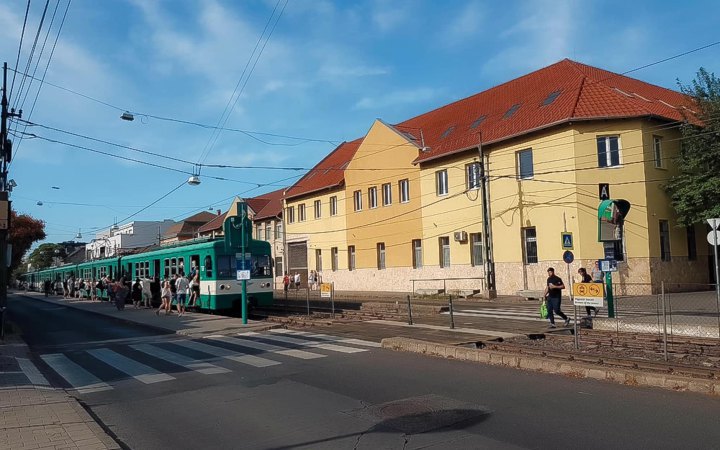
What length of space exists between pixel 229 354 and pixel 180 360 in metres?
1.07

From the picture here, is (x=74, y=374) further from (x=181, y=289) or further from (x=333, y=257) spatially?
(x=333, y=257)

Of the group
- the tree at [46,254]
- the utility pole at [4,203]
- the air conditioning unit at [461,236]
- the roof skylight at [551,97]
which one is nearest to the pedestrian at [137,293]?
the utility pole at [4,203]

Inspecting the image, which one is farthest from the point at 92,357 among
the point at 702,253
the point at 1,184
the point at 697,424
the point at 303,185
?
the point at 303,185

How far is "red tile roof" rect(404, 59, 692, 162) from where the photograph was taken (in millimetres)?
28016

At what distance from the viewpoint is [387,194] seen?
131ft

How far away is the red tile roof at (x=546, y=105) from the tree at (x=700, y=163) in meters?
1.05

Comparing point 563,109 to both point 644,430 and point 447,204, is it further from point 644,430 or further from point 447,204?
point 644,430

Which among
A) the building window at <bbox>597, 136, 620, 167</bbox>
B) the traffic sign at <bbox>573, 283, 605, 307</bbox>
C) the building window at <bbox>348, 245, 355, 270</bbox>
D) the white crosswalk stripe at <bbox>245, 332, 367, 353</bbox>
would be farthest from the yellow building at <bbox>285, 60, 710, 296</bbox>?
the white crosswalk stripe at <bbox>245, 332, 367, 353</bbox>

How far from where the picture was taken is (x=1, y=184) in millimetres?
20172

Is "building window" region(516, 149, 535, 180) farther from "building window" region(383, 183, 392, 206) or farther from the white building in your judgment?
the white building

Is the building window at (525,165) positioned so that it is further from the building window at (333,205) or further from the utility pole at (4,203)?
the utility pole at (4,203)

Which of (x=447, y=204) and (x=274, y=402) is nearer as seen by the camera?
(x=274, y=402)

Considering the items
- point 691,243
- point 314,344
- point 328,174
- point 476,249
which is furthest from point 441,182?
point 314,344

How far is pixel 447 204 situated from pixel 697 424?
28518mm
